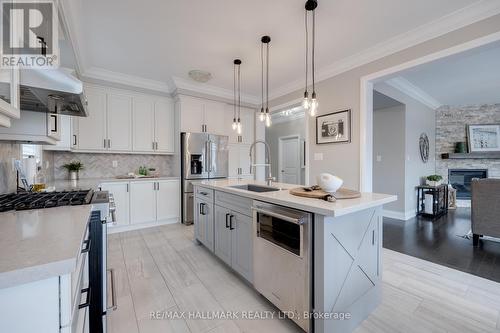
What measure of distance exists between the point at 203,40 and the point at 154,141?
223 cm

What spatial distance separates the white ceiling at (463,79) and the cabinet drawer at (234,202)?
2648mm

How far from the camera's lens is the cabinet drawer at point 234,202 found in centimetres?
191

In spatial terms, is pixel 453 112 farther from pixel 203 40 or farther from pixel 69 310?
pixel 69 310

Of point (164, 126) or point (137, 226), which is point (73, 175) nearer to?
point (137, 226)

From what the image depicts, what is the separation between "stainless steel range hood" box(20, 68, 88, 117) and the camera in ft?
3.55

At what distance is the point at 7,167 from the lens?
1754mm

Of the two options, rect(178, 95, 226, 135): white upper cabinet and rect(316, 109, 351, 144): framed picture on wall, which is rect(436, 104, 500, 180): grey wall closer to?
Answer: rect(316, 109, 351, 144): framed picture on wall

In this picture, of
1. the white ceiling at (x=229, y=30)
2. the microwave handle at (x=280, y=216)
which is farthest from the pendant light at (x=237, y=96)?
the microwave handle at (x=280, y=216)

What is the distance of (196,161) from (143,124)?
1.22 metres

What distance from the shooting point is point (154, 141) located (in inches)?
162

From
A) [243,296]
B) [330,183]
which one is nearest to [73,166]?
[243,296]

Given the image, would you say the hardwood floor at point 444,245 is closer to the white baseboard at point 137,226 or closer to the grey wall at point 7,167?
the white baseboard at point 137,226

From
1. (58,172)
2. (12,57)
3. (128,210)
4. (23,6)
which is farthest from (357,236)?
(58,172)

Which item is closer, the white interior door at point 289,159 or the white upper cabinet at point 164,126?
the white upper cabinet at point 164,126
